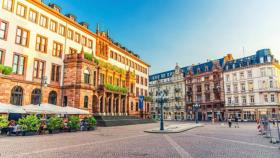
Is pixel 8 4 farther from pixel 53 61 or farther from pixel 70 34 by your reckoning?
pixel 70 34

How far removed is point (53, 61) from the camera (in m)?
31.6

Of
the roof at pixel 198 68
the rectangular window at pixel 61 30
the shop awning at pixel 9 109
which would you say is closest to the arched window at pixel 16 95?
the shop awning at pixel 9 109

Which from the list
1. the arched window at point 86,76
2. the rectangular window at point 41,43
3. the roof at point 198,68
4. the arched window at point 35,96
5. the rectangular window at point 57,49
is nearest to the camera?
the arched window at point 35,96

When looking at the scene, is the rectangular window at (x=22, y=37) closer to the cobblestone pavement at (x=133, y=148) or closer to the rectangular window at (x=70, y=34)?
the rectangular window at (x=70, y=34)

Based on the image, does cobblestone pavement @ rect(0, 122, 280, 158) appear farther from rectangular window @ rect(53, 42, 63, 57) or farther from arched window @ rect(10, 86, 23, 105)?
rectangular window @ rect(53, 42, 63, 57)

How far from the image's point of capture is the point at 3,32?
81.7 feet

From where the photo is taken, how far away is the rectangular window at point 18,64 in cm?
2621

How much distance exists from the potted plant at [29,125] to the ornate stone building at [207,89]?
5865 centimetres

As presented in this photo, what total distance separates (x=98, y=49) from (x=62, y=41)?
9516 millimetres

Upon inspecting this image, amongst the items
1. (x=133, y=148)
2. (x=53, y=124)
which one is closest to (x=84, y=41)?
(x=53, y=124)

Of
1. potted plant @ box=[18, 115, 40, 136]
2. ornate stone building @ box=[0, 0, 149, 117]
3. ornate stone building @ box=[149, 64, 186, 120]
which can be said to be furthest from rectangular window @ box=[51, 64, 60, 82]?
ornate stone building @ box=[149, 64, 186, 120]

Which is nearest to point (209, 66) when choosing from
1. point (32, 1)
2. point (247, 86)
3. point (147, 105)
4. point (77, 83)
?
point (247, 86)

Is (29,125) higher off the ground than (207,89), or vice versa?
(207,89)

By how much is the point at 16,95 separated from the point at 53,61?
7775 millimetres
